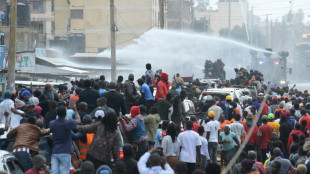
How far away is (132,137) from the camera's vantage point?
13547 mm

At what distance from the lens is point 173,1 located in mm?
83062

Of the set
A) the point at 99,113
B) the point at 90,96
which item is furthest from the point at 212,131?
the point at 99,113

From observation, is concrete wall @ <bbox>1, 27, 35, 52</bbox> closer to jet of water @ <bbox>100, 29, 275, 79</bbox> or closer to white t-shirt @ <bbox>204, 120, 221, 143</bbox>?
jet of water @ <bbox>100, 29, 275, 79</bbox>

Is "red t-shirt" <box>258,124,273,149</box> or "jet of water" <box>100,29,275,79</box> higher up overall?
"jet of water" <box>100,29,275,79</box>

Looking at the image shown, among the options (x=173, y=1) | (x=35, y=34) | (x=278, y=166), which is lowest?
(x=278, y=166)

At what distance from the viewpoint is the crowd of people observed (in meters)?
11.0

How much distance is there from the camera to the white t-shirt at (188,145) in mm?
13461

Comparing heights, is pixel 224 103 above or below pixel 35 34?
below

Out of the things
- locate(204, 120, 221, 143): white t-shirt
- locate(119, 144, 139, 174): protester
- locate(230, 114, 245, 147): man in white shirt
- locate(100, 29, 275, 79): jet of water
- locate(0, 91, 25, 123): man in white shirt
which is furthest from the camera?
locate(100, 29, 275, 79): jet of water

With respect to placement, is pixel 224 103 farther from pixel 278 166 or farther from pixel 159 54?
pixel 159 54

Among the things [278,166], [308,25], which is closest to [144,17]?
[278,166]

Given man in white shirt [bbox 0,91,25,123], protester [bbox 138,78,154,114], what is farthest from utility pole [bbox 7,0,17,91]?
man in white shirt [bbox 0,91,25,123]

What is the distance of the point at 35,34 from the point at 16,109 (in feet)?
110

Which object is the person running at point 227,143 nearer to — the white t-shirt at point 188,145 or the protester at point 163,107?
the protester at point 163,107
